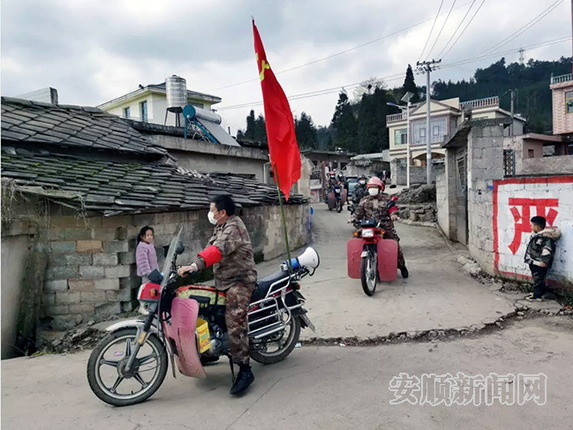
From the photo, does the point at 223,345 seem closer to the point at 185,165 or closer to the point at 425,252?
the point at 425,252

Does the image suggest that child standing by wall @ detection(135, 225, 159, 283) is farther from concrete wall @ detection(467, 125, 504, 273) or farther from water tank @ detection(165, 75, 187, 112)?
water tank @ detection(165, 75, 187, 112)

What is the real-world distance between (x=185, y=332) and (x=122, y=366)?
595mm

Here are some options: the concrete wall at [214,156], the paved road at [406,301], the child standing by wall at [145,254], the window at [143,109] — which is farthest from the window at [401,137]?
the child standing by wall at [145,254]

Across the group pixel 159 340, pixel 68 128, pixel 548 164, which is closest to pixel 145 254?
pixel 159 340

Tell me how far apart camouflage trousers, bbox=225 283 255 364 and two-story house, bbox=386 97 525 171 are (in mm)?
34798

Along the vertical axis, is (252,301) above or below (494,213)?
below

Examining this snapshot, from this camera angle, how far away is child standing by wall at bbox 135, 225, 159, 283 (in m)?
5.96

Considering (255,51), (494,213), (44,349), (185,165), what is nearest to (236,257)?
(255,51)

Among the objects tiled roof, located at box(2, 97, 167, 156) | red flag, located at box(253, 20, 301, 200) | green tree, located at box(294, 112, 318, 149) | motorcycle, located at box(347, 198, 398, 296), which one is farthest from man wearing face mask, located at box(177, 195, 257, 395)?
green tree, located at box(294, 112, 318, 149)

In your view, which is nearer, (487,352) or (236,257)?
(236,257)

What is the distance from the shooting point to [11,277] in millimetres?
5695

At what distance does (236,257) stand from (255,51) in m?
2.22

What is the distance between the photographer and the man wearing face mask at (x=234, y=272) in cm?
345

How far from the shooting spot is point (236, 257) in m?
3.68
